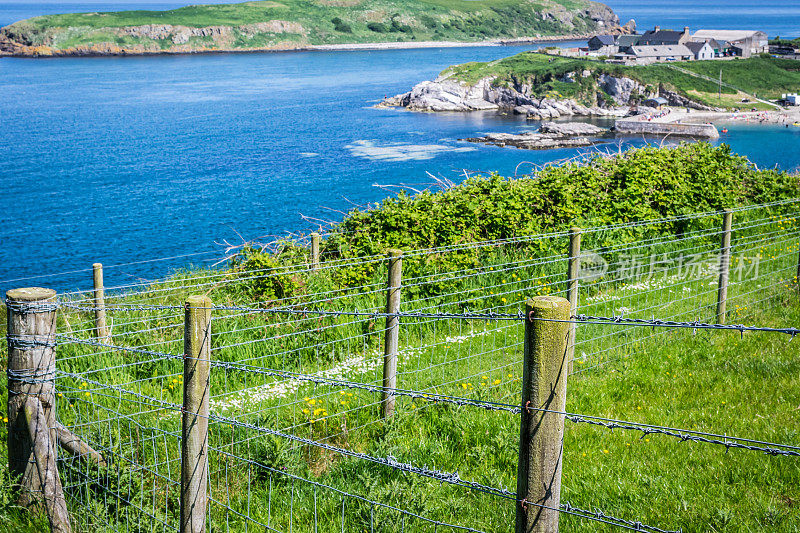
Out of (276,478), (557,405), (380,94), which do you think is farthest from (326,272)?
(380,94)

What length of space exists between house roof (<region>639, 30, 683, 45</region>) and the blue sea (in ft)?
194

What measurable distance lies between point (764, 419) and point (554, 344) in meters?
4.89

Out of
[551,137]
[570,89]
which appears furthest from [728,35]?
[551,137]

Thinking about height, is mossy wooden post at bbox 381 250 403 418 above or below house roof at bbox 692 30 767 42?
below

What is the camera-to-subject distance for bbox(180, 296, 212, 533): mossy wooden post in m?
4.23

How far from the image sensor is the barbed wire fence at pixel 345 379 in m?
5.11

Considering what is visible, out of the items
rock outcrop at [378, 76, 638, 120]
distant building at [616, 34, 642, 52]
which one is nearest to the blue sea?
rock outcrop at [378, 76, 638, 120]

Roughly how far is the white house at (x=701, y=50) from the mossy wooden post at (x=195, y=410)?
16697 cm

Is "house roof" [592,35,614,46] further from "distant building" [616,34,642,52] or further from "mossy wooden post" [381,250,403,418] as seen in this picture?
"mossy wooden post" [381,250,403,418]

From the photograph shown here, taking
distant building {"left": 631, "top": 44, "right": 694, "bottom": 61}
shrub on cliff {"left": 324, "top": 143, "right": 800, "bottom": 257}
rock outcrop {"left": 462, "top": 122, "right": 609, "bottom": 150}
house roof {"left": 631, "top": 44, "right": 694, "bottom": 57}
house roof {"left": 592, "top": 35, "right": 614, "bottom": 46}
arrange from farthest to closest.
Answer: house roof {"left": 592, "top": 35, "right": 614, "bottom": 46} < house roof {"left": 631, "top": 44, "right": 694, "bottom": 57} < distant building {"left": 631, "top": 44, "right": 694, "bottom": 61} < rock outcrop {"left": 462, "top": 122, "right": 609, "bottom": 150} < shrub on cliff {"left": 324, "top": 143, "right": 800, "bottom": 257}

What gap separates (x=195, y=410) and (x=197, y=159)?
219 feet

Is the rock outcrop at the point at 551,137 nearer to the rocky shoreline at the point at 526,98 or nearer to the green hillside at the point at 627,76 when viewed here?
the rocky shoreline at the point at 526,98

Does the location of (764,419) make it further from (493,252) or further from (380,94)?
(380,94)

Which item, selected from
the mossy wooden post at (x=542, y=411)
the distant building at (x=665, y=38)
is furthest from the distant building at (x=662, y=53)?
the mossy wooden post at (x=542, y=411)
